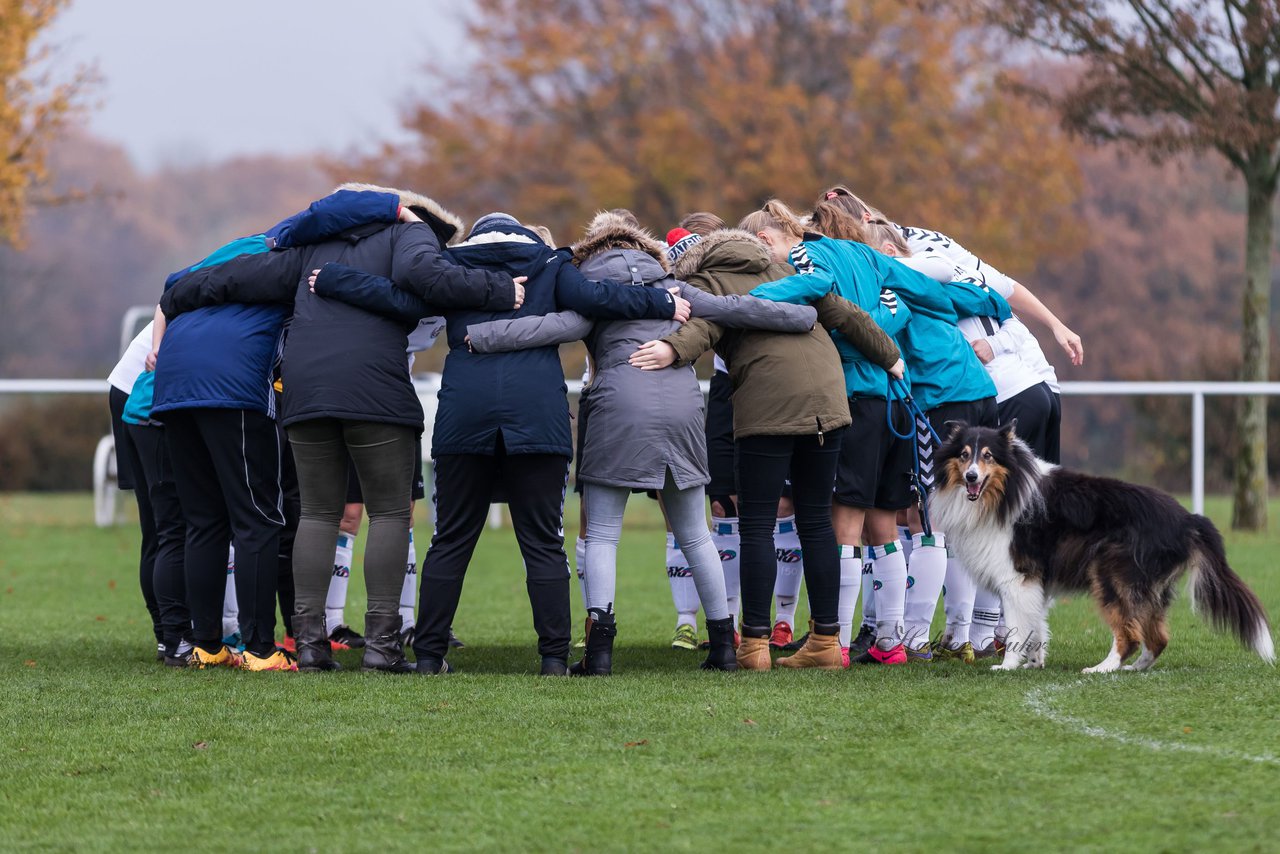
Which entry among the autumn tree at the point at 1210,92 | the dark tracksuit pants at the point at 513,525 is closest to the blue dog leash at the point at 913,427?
the dark tracksuit pants at the point at 513,525

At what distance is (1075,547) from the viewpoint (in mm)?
6078

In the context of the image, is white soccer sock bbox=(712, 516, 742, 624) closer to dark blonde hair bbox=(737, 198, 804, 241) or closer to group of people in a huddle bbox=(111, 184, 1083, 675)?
group of people in a huddle bbox=(111, 184, 1083, 675)

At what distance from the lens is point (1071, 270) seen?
1572 inches

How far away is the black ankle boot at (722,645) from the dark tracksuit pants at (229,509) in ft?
6.17

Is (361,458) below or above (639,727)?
above

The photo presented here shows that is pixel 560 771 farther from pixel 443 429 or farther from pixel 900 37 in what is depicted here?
pixel 900 37

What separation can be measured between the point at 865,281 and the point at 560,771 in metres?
2.90

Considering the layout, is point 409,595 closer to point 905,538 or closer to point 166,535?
point 166,535

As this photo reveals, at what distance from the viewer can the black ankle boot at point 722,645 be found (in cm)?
626

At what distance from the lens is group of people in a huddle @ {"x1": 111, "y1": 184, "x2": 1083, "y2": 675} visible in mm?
5941

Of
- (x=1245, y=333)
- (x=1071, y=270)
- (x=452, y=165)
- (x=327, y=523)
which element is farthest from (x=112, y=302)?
(x=327, y=523)

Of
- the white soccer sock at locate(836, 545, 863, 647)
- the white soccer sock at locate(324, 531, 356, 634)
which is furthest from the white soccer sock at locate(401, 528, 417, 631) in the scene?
the white soccer sock at locate(836, 545, 863, 647)

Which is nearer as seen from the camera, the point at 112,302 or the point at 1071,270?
the point at 1071,270

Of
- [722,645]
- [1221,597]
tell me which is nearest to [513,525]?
[722,645]
